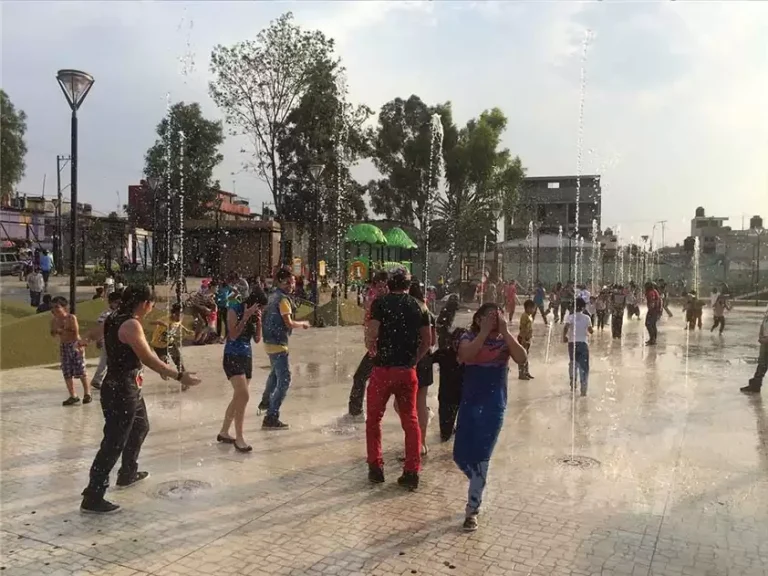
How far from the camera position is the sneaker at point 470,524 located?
434 centimetres

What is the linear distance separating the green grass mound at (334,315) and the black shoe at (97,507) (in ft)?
45.5

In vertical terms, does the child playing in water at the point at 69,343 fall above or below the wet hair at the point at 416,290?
below

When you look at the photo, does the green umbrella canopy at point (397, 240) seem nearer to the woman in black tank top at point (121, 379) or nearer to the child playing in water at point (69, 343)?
the child playing in water at point (69, 343)

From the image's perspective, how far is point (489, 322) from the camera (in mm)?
4375

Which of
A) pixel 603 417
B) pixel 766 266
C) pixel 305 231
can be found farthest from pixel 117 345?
pixel 766 266

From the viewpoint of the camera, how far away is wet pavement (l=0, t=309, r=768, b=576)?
3.93 m

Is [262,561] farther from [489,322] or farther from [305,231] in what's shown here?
[305,231]

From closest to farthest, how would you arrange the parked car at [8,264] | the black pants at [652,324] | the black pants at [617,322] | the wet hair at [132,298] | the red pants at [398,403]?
the wet hair at [132,298] < the red pants at [398,403] < the black pants at [652,324] < the black pants at [617,322] < the parked car at [8,264]

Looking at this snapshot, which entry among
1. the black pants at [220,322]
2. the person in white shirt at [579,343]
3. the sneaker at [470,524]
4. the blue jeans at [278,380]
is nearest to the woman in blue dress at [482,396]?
the sneaker at [470,524]

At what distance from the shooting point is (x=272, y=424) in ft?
23.0

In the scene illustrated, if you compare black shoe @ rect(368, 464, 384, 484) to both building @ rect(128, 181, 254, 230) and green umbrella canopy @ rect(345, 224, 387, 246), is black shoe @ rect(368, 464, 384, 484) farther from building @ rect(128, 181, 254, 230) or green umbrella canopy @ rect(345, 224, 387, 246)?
building @ rect(128, 181, 254, 230)

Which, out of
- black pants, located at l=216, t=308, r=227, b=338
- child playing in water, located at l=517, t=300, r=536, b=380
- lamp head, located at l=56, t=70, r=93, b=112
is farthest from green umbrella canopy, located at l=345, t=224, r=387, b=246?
lamp head, located at l=56, t=70, r=93, b=112

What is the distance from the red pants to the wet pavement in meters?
0.30

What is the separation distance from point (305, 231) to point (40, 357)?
20854 millimetres
